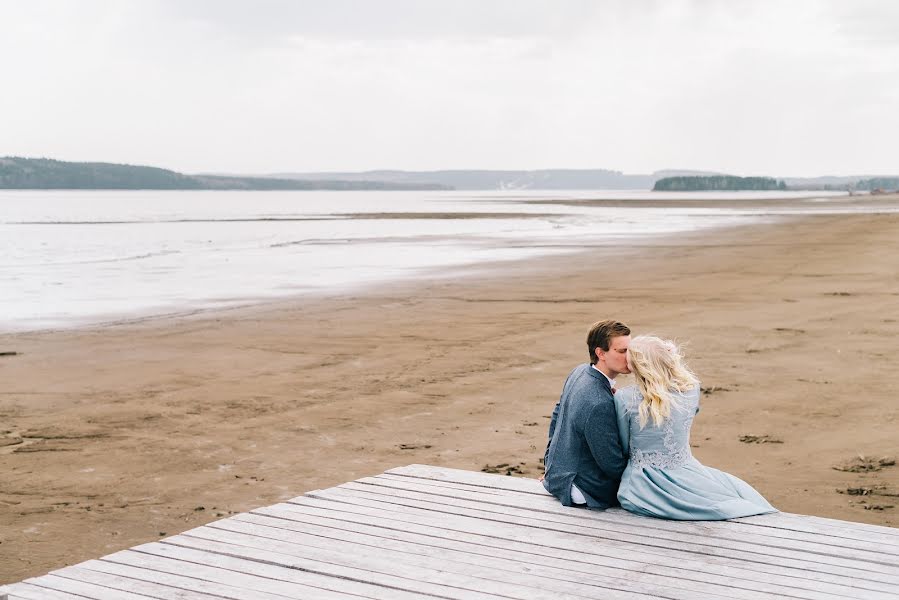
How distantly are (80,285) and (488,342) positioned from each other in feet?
47.8

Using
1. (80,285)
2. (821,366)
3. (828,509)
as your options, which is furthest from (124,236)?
(828,509)

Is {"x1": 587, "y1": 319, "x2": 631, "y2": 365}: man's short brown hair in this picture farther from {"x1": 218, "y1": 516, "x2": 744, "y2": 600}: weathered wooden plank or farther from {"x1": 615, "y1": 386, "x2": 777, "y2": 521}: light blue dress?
{"x1": 218, "y1": 516, "x2": 744, "y2": 600}: weathered wooden plank

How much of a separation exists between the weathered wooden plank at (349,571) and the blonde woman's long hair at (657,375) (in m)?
1.51

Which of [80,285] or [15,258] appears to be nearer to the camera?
[80,285]

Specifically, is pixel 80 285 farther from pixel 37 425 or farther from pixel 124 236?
pixel 124 236

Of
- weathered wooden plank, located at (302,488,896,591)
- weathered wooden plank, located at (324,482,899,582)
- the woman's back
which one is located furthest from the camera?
the woman's back

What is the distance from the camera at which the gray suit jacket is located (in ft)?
17.7

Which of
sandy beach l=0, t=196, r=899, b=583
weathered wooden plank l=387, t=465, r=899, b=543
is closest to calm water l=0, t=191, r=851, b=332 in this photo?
sandy beach l=0, t=196, r=899, b=583

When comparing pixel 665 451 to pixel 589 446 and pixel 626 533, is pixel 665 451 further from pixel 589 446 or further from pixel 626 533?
pixel 626 533

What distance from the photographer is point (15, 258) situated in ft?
119

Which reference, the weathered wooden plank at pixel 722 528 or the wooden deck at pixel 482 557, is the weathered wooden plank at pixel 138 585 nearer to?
the wooden deck at pixel 482 557

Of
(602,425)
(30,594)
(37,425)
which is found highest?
(602,425)

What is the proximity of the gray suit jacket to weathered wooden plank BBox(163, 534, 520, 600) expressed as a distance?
1315 millimetres

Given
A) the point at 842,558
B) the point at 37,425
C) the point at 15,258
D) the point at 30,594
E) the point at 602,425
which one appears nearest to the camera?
the point at 30,594
